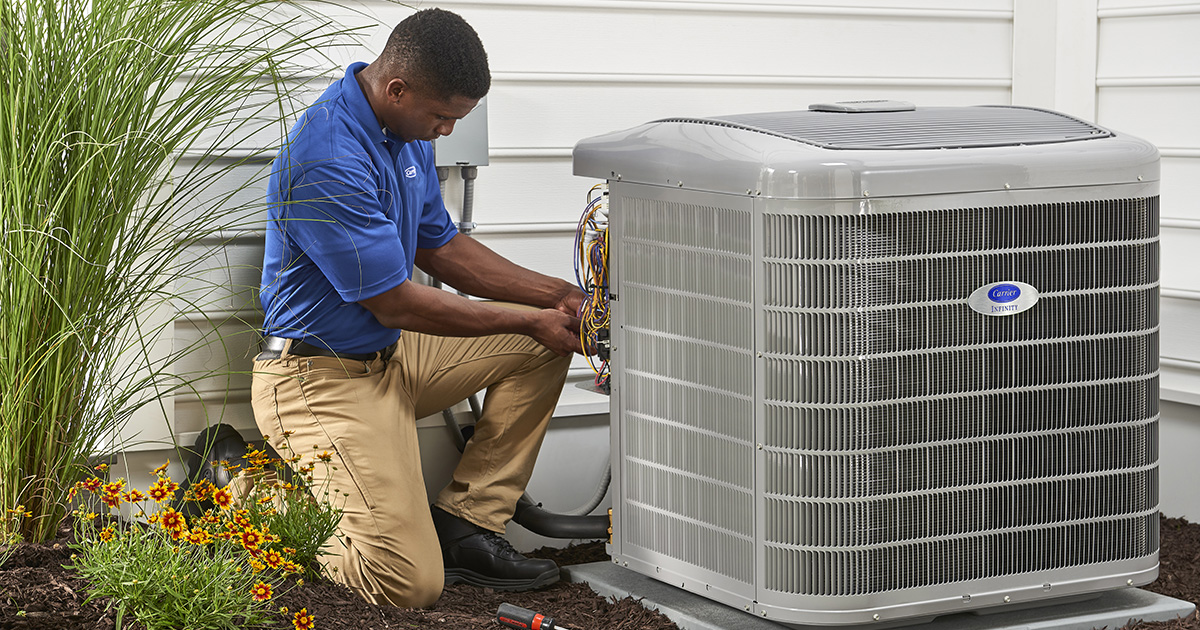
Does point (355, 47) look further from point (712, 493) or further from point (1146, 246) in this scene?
point (1146, 246)

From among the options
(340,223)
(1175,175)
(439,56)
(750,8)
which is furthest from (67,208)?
(1175,175)

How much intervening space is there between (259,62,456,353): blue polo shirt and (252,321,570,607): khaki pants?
0.32 feet

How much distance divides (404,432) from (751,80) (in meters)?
1.38

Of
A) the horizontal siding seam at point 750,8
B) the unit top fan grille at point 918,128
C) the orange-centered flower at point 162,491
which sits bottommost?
the orange-centered flower at point 162,491

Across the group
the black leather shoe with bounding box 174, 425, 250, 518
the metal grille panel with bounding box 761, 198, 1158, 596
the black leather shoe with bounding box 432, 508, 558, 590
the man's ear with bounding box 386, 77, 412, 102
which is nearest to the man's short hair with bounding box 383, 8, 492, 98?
the man's ear with bounding box 386, 77, 412, 102

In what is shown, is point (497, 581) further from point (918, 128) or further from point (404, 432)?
point (918, 128)

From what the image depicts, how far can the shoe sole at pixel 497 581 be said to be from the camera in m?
2.97

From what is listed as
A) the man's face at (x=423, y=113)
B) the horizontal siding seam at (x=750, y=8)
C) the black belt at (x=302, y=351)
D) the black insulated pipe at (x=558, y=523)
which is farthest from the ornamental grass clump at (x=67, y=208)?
the black insulated pipe at (x=558, y=523)

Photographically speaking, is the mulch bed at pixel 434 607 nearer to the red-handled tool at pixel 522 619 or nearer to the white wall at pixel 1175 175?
the red-handled tool at pixel 522 619

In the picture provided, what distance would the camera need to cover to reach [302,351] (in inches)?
114

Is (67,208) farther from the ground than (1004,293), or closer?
farther from the ground

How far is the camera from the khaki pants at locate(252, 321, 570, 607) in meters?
2.76

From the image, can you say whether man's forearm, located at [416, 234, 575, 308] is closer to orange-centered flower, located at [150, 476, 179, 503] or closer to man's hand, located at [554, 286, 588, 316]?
man's hand, located at [554, 286, 588, 316]

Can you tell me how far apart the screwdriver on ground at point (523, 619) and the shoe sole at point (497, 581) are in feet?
1.35
